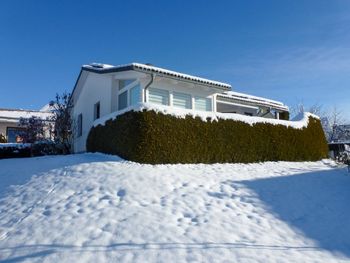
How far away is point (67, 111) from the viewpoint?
19.8m

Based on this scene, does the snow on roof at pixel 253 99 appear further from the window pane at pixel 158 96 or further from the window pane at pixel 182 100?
the window pane at pixel 158 96

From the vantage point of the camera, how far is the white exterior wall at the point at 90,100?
16406 mm

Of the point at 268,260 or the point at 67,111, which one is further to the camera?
the point at 67,111

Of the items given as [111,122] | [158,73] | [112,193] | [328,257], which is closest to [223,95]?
[158,73]

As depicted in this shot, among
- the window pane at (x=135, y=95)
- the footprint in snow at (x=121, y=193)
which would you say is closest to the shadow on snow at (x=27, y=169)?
the window pane at (x=135, y=95)

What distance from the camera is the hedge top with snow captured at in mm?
11156

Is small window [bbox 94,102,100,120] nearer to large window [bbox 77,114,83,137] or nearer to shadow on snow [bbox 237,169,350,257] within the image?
large window [bbox 77,114,83,137]

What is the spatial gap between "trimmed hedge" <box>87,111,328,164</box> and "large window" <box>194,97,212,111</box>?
11.1ft

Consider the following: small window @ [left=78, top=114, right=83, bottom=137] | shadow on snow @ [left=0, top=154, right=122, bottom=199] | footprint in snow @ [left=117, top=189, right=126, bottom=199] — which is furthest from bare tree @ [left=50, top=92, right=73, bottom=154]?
footprint in snow @ [left=117, top=189, right=126, bottom=199]

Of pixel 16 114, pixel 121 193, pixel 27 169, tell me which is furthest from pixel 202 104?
pixel 16 114

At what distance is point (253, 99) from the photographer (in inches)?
871

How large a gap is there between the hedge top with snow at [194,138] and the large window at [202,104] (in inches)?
125

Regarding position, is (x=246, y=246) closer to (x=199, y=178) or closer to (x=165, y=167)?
(x=199, y=178)

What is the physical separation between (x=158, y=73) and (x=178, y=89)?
2.08 m
